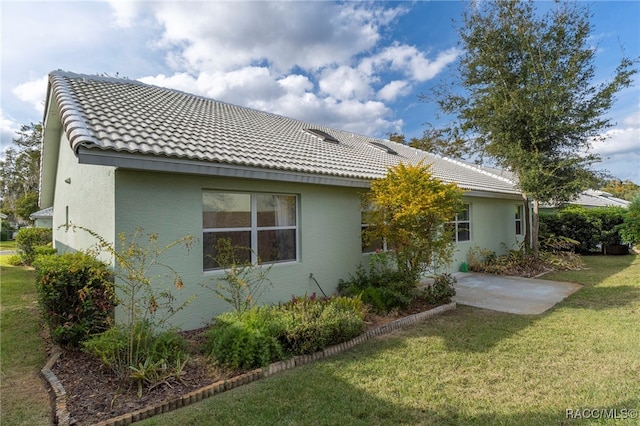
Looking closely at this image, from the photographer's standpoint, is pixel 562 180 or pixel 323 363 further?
pixel 562 180

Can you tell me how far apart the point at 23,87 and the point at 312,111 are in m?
18.3

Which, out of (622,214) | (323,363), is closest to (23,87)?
(323,363)

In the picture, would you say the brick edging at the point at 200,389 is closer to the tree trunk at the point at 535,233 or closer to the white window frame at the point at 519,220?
the tree trunk at the point at 535,233

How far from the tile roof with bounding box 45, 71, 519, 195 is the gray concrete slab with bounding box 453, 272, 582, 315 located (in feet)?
14.4

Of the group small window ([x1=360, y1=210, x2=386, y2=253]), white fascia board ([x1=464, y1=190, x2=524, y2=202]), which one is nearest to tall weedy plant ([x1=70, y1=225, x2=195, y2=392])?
small window ([x1=360, y1=210, x2=386, y2=253])

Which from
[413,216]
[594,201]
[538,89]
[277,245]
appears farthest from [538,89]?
[594,201]

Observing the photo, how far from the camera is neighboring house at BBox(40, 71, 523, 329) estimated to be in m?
5.80

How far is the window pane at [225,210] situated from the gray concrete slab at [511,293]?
236 inches

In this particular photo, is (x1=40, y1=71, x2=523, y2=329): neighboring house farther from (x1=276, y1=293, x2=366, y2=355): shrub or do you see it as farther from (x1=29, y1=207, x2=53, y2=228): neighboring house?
(x1=29, y1=207, x2=53, y2=228): neighboring house

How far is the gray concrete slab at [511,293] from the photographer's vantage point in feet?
27.8

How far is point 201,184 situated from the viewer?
6.57 metres

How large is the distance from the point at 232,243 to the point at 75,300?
2.76m

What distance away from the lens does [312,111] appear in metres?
25.6

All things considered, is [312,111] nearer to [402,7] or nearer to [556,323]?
[402,7]
